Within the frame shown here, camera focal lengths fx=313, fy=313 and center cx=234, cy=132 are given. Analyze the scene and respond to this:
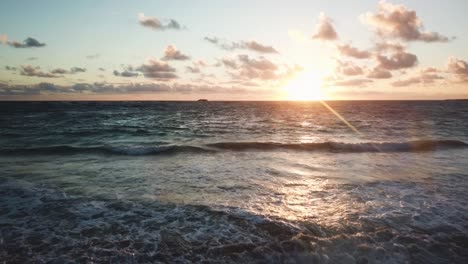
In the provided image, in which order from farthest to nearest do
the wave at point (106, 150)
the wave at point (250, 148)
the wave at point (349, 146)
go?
the wave at point (349, 146) < the wave at point (250, 148) < the wave at point (106, 150)

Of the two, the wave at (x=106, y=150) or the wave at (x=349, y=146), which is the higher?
the wave at (x=349, y=146)

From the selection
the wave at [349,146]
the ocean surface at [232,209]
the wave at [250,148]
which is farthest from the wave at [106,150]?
the wave at [349,146]

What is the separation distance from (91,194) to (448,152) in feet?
66.2

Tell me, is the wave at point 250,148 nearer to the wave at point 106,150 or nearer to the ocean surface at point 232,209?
the wave at point 106,150

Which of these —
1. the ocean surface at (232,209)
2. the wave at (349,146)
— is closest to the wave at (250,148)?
the wave at (349,146)

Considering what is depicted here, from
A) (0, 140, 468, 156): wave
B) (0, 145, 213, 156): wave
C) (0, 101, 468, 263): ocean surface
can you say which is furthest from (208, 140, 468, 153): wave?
(0, 101, 468, 263): ocean surface

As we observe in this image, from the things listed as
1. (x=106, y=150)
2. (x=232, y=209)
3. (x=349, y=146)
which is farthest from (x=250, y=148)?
(x=232, y=209)

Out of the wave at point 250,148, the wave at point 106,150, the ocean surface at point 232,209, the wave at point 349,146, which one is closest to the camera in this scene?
the ocean surface at point 232,209

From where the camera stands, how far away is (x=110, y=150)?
19.4 metres

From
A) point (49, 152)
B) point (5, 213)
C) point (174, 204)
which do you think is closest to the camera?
point (5, 213)

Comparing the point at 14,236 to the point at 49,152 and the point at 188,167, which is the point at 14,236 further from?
the point at 49,152

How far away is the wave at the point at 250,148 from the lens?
1900cm

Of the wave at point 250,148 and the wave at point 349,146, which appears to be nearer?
the wave at point 250,148

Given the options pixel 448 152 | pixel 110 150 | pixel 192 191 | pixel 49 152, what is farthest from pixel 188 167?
pixel 448 152
